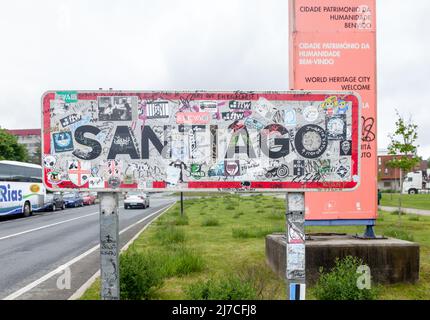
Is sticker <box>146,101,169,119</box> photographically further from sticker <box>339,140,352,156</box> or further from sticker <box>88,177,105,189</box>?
sticker <box>339,140,352,156</box>

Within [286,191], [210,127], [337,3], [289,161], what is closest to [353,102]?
[289,161]

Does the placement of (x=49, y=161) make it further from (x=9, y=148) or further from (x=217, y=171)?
(x=9, y=148)

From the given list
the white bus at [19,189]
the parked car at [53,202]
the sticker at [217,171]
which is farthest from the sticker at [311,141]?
the parked car at [53,202]

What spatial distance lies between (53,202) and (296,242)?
3336cm

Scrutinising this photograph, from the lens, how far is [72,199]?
41.0m

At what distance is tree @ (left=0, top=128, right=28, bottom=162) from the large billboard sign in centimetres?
5918

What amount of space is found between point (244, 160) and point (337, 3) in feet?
17.1

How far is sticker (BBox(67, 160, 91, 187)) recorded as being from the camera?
13.1ft

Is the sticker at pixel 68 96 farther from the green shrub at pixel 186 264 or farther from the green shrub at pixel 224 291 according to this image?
the green shrub at pixel 186 264

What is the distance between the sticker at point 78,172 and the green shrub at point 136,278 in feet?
7.30

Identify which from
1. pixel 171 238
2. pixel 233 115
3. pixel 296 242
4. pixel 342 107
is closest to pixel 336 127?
pixel 342 107
